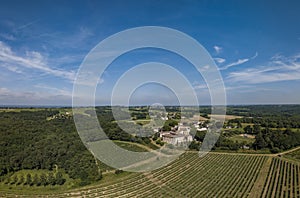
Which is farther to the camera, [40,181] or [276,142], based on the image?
[276,142]

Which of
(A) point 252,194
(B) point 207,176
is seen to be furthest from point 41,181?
(A) point 252,194

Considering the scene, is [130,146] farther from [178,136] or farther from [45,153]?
[45,153]

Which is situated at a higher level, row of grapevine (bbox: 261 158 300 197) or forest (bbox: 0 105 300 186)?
forest (bbox: 0 105 300 186)

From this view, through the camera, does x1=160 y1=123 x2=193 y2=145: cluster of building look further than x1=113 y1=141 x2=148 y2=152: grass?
Yes

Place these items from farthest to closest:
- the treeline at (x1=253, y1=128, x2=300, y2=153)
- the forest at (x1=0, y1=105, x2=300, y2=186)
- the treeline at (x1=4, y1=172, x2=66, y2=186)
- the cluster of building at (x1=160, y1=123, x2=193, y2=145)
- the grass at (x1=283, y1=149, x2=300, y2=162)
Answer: the cluster of building at (x1=160, y1=123, x2=193, y2=145)
the treeline at (x1=253, y1=128, x2=300, y2=153)
the grass at (x1=283, y1=149, x2=300, y2=162)
the forest at (x1=0, y1=105, x2=300, y2=186)
the treeline at (x1=4, y1=172, x2=66, y2=186)

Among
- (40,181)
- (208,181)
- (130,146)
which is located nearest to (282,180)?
(208,181)

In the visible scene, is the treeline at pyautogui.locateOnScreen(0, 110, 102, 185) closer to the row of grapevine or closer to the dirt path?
the dirt path

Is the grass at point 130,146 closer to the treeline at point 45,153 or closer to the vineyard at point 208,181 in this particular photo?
the treeline at point 45,153

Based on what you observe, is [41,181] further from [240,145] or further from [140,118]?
[240,145]

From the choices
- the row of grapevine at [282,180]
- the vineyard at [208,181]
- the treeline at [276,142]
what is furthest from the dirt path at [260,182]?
the treeline at [276,142]

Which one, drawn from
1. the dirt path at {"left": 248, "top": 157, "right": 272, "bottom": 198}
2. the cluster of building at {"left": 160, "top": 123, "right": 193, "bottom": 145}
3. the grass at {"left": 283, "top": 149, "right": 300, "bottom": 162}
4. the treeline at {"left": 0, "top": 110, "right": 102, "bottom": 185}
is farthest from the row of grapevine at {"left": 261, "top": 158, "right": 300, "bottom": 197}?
the treeline at {"left": 0, "top": 110, "right": 102, "bottom": 185}
